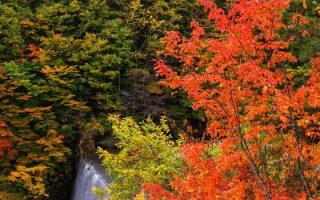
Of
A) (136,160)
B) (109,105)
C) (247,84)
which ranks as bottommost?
(109,105)

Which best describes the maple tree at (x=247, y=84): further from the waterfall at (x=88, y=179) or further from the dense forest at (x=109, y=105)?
the waterfall at (x=88, y=179)

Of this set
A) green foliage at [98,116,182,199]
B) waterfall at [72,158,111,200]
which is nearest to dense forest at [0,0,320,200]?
green foliage at [98,116,182,199]

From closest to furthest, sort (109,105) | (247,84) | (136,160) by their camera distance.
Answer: (247,84)
(136,160)
(109,105)

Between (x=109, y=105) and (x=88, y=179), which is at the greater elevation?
(x=109, y=105)

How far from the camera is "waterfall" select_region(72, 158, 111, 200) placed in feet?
43.6

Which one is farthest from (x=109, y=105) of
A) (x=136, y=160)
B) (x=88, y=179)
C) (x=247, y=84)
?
(x=247, y=84)

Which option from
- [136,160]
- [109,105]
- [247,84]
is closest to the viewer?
[247,84]

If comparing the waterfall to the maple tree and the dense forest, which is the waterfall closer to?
the dense forest

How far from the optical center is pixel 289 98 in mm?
4668

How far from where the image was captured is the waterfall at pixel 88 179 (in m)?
13.3

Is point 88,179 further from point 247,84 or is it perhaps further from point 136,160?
point 247,84

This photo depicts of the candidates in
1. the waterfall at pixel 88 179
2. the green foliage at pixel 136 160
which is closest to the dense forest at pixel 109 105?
the green foliage at pixel 136 160

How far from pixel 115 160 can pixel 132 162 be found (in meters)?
0.55

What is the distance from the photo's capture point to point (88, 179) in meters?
14.5
